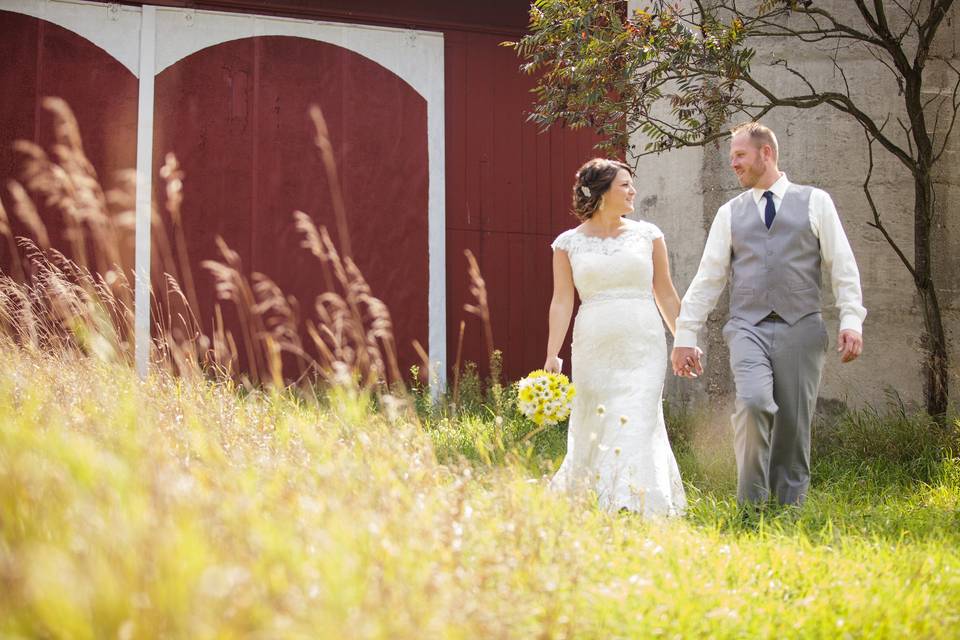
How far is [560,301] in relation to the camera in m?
4.88

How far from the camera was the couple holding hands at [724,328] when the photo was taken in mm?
4164

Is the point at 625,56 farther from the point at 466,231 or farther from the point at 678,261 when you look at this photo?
the point at 466,231

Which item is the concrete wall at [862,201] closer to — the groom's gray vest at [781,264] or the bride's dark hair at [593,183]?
the bride's dark hair at [593,183]

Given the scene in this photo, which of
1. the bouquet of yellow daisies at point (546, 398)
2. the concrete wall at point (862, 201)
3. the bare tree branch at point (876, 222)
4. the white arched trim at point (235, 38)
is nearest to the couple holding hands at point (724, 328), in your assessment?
the bouquet of yellow daisies at point (546, 398)

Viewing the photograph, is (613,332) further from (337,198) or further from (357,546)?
(337,198)

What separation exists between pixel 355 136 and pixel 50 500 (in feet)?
20.0

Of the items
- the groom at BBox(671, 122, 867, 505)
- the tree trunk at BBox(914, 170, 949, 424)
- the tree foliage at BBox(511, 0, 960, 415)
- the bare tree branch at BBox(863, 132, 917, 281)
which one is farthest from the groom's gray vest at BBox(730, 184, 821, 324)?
the tree trunk at BBox(914, 170, 949, 424)

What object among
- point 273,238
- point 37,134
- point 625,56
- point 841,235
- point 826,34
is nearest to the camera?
point 841,235

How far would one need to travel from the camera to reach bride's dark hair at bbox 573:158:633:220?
4.78m

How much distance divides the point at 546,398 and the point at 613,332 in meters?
0.82

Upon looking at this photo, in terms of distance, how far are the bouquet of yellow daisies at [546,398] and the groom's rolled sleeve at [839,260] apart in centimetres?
123

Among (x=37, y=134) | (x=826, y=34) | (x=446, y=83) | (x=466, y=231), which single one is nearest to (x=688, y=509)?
(x=826, y=34)

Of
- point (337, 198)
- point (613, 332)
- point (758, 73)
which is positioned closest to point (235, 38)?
point (337, 198)

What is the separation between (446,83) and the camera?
8.46 meters
